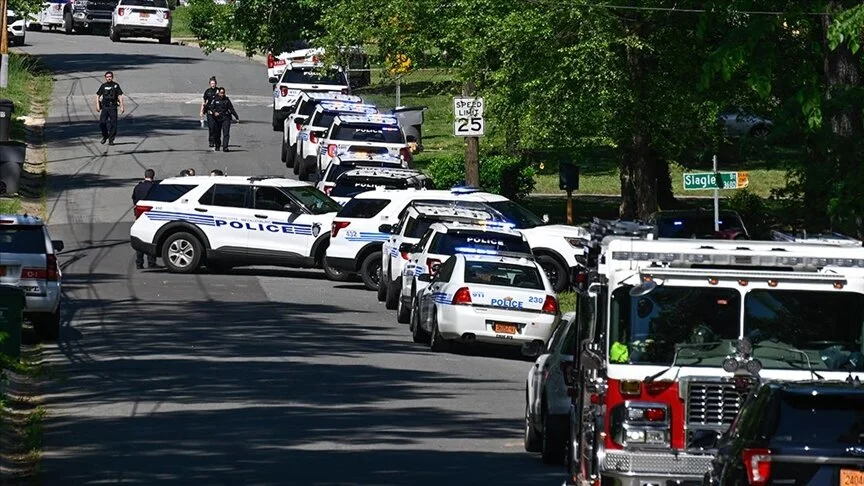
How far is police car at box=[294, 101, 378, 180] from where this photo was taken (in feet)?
134

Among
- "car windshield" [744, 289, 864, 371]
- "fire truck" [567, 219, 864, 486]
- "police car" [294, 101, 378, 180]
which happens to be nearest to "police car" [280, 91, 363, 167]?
"police car" [294, 101, 378, 180]

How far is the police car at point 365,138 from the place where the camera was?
38438 mm

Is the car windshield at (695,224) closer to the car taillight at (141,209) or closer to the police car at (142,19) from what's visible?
the car taillight at (141,209)

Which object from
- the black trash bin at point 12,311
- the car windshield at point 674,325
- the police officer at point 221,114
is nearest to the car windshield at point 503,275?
the black trash bin at point 12,311

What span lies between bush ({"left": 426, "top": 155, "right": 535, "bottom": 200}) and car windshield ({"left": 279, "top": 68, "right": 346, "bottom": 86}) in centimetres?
780

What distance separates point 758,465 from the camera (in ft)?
32.0

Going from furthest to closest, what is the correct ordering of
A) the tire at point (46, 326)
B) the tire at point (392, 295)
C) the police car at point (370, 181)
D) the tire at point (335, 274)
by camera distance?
the police car at point (370, 181) < the tire at point (335, 274) < the tire at point (392, 295) < the tire at point (46, 326)

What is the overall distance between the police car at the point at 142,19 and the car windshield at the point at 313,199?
39216 millimetres

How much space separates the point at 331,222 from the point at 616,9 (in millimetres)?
6310

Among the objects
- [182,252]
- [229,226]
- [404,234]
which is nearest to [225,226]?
[229,226]

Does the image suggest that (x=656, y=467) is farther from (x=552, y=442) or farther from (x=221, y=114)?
(x=221, y=114)

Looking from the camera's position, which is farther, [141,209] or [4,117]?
[4,117]

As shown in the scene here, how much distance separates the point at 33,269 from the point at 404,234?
690 cm

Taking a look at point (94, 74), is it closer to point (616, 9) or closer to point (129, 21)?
point (129, 21)
